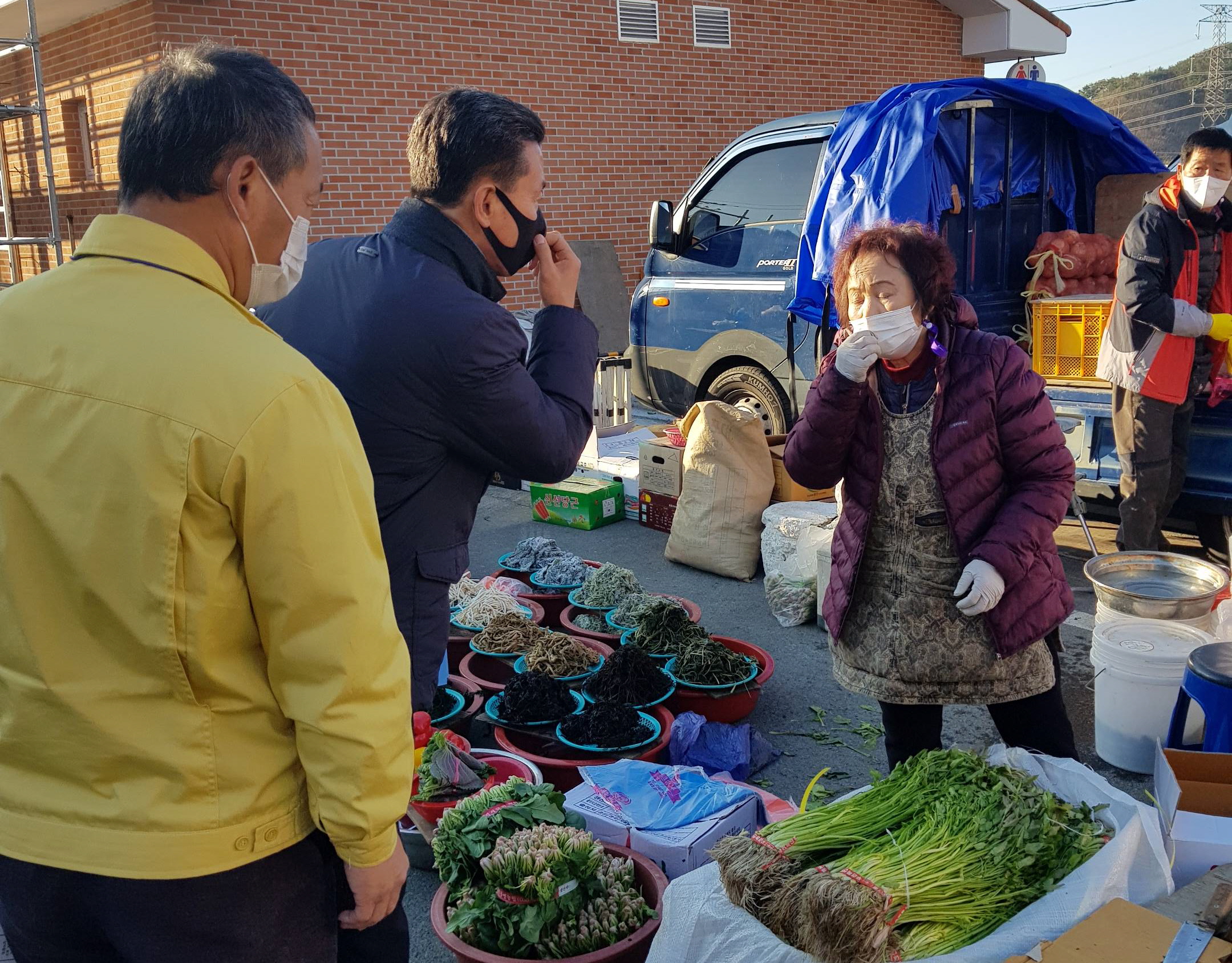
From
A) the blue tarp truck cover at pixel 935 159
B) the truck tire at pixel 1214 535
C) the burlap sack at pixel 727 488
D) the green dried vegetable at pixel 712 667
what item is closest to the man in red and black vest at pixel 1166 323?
the truck tire at pixel 1214 535

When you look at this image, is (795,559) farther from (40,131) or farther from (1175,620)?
(40,131)

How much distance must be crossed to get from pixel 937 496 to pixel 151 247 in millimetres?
2051

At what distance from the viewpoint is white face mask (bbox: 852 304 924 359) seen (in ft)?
9.20

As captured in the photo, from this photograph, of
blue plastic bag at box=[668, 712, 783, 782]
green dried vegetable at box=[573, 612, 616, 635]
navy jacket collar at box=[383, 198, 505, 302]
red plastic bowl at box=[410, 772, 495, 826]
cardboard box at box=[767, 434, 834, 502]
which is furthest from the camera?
cardboard box at box=[767, 434, 834, 502]

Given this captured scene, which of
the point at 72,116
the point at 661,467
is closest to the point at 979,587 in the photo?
the point at 661,467

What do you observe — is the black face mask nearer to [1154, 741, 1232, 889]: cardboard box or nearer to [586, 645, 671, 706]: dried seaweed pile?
[1154, 741, 1232, 889]: cardboard box

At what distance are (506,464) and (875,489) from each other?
1102mm

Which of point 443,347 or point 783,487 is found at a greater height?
point 443,347

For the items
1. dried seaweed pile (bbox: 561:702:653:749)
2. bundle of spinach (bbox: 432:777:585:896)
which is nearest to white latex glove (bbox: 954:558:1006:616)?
bundle of spinach (bbox: 432:777:585:896)

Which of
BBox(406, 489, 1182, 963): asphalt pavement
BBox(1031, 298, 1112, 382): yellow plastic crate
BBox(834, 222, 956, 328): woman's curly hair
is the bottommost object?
BBox(406, 489, 1182, 963): asphalt pavement

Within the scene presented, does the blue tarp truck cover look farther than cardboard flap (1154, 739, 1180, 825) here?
Yes

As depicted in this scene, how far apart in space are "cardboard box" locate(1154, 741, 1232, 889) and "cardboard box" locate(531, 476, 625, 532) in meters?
4.83

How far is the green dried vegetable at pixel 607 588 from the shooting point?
5297 millimetres

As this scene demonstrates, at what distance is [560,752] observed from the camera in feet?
12.7
